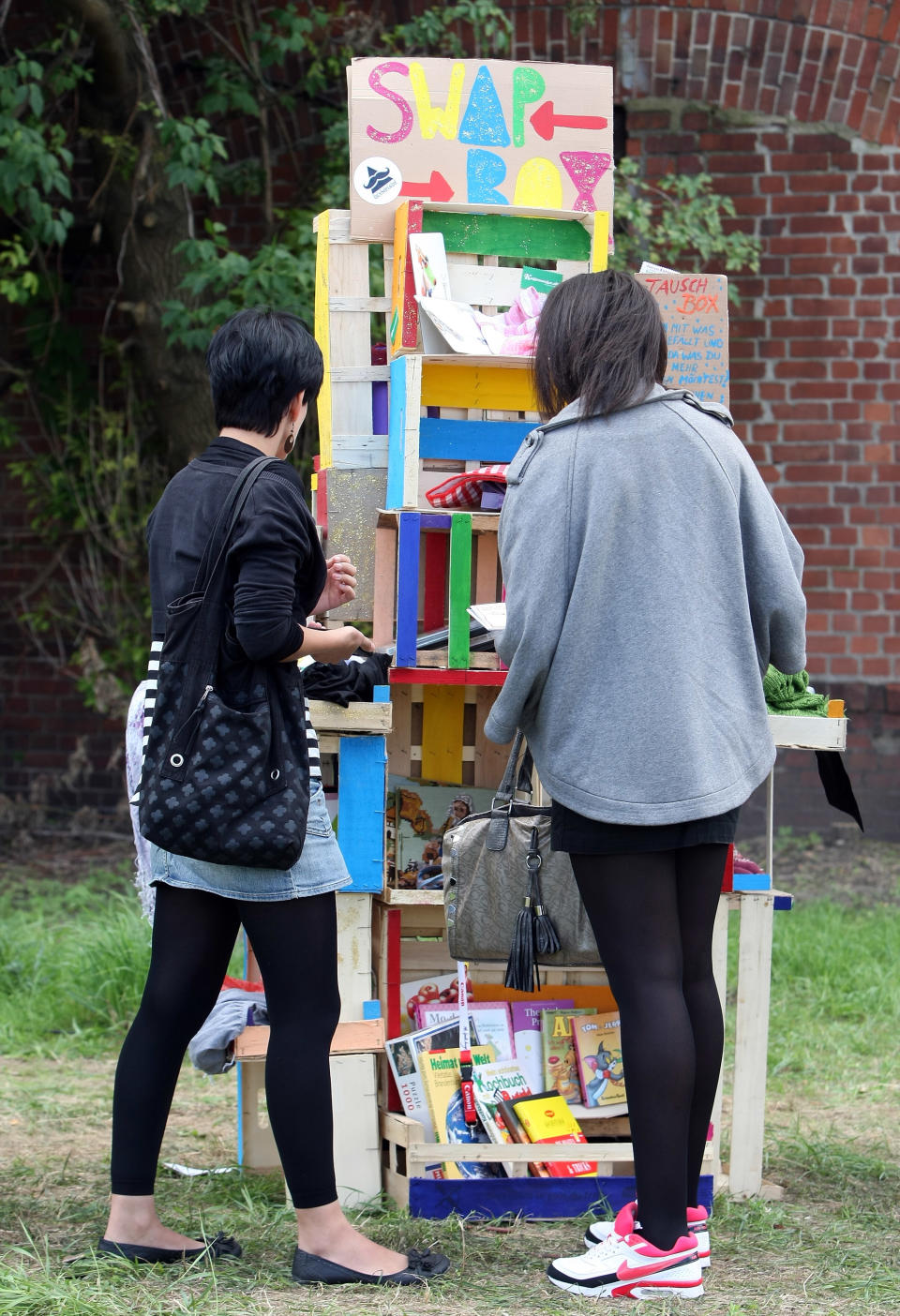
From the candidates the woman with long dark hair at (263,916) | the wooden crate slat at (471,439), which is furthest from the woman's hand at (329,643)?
the wooden crate slat at (471,439)

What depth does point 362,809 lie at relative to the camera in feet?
10.0

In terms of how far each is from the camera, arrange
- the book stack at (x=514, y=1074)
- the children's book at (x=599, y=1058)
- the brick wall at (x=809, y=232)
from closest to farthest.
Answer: the book stack at (x=514, y=1074) → the children's book at (x=599, y=1058) → the brick wall at (x=809, y=232)

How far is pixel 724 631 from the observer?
2.40m

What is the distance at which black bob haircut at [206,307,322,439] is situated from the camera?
251 centimetres

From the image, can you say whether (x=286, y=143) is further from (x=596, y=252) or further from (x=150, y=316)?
(x=596, y=252)

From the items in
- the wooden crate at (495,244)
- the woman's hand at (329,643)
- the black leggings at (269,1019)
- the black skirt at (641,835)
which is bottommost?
the black leggings at (269,1019)

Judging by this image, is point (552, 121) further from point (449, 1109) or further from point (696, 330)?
point (449, 1109)

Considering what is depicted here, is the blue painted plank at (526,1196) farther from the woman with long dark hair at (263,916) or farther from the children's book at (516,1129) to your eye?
the woman with long dark hair at (263,916)

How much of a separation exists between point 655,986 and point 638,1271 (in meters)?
0.51

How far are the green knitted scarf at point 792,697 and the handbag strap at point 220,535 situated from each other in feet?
4.17

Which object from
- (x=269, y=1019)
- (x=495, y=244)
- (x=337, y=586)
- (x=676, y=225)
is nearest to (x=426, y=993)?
(x=269, y=1019)

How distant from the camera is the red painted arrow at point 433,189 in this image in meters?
3.29

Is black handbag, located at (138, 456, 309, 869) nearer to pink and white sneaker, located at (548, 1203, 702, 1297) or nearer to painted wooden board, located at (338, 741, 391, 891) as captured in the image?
painted wooden board, located at (338, 741, 391, 891)

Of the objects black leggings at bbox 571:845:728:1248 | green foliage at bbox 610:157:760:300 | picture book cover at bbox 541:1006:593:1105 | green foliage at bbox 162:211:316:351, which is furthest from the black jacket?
green foliage at bbox 610:157:760:300
